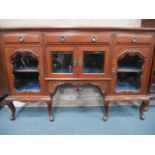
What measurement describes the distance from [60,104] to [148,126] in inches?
44.6

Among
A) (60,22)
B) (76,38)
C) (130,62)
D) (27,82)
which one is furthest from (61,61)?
(130,62)

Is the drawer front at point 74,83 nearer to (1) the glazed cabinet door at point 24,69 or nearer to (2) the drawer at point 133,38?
(1) the glazed cabinet door at point 24,69

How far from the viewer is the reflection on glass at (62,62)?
1.52 meters

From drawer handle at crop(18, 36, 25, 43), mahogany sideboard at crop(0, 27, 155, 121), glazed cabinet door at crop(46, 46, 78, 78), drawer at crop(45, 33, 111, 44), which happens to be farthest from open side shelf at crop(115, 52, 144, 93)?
drawer handle at crop(18, 36, 25, 43)

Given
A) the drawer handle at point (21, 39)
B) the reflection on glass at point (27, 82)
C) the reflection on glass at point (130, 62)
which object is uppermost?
the drawer handle at point (21, 39)

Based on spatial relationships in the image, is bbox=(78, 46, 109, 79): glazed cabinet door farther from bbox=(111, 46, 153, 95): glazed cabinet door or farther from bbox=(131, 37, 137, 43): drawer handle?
bbox=(131, 37, 137, 43): drawer handle

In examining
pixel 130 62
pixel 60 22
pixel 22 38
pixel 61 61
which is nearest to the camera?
pixel 22 38

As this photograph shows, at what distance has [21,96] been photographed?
1645mm

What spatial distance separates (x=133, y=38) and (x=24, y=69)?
45.3 inches

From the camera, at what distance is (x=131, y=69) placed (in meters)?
1.64

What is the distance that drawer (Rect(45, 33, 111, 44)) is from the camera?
1418mm

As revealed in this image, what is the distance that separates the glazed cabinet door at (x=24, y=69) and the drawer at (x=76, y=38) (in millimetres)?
148

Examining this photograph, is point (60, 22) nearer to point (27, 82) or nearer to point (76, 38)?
point (76, 38)

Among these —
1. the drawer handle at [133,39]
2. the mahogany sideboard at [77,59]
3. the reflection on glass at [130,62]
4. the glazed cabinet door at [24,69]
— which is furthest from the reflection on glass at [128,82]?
the glazed cabinet door at [24,69]
